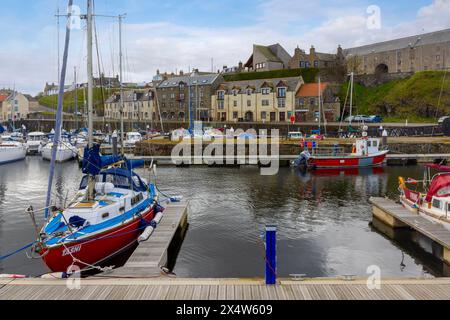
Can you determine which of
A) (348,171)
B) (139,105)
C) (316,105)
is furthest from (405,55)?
(139,105)

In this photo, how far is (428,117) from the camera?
248 feet

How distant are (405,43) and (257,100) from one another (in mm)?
41879

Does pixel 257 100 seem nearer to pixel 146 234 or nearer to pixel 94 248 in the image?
pixel 146 234

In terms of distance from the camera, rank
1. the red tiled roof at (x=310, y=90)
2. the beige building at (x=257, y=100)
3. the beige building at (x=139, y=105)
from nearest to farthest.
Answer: the red tiled roof at (x=310, y=90)
the beige building at (x=257, y=100)
the beige building at (x=139, y=105)

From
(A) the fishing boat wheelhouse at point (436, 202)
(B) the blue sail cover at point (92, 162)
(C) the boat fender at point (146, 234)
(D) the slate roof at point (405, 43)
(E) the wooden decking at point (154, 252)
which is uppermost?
(D) the slate roof at point (405, 43)

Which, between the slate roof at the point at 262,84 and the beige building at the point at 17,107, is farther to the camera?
the beige building at the point at 17,107

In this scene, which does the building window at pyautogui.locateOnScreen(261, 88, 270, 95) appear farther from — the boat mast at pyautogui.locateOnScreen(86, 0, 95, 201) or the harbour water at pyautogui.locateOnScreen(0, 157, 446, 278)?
the boat mast at pyautogui.locateOnScreen(86, 0, 95, 201)

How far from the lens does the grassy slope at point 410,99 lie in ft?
247

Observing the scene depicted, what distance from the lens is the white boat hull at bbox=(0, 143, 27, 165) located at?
2142 inches

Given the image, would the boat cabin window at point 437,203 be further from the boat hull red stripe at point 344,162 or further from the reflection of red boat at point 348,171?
the boat hull red stripe at point 344,162

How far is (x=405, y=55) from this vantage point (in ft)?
318

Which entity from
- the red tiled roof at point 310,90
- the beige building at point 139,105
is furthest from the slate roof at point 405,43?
the beige building at point 139,105

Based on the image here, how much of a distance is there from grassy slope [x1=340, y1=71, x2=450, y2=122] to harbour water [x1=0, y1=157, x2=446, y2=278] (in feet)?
119

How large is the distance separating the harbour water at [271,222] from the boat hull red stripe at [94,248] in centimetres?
239
